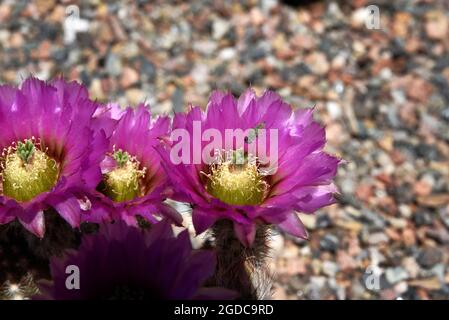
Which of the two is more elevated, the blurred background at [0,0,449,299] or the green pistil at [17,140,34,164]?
the blurred background at [0,0,449,299]

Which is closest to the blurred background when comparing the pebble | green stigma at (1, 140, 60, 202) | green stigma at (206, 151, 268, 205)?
the pebble

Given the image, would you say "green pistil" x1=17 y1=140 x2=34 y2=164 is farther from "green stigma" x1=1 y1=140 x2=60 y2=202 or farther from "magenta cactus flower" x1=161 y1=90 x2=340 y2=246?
"magenta cactus flower" x1=161 y1=90 x2=340 y2=246

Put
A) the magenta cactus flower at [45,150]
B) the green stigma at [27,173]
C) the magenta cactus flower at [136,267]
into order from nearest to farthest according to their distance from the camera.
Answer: the magenta cactus flower at [136,267]
the magenta cactus flower at [45,150]
the green stigma at [27,173]

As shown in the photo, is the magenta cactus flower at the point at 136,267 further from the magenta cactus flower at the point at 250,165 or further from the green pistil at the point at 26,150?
the green pistil at the point at 26,150

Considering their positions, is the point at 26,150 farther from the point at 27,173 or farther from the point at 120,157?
the point at 120,157

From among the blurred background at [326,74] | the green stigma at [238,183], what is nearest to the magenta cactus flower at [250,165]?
the green stigma at [238,183]

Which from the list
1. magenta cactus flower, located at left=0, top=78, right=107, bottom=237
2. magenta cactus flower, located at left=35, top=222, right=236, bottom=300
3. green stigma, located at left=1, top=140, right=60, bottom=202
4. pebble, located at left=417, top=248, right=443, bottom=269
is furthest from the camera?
pebble, located at left=417, top=248, right=443, bottom=269
